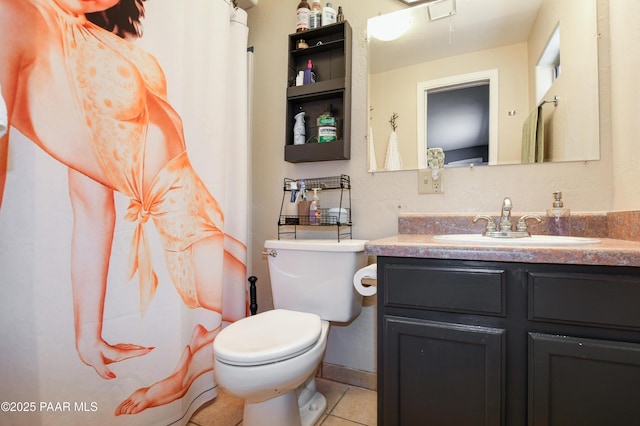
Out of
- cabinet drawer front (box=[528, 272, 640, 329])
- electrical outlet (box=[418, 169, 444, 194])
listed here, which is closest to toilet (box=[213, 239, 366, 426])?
electrical outlet (box=[418, 169, 444, 194])

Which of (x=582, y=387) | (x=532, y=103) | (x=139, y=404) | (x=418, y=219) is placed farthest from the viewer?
(x=418, y=219)

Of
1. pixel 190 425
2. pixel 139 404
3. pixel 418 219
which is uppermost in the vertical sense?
pixel 418 219

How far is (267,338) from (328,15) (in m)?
1.58

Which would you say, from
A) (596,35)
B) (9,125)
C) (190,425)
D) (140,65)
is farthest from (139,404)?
(596,35)

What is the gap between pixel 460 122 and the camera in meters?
1.36

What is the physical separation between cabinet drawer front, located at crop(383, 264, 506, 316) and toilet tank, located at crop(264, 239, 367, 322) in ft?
1.22

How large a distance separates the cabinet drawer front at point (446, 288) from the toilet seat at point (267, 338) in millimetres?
333

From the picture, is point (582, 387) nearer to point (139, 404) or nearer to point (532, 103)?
point (532, 103)

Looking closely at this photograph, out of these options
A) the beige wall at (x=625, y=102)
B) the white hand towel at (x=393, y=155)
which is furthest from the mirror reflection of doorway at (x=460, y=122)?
the beige wall at (x=625, y=102)

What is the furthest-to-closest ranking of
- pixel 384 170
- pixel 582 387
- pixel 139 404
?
pixel 384 170 < pixel 139 404 < pixel 582 387

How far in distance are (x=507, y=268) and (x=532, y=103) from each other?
864 millimetres

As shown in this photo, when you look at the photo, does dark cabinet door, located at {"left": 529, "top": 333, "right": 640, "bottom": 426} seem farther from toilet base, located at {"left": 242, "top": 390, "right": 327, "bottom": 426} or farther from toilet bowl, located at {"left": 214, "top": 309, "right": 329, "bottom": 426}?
toilet base, located at {"left": 242, "top": 390, "right": 327, "bottom": 426}

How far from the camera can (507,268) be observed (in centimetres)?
79

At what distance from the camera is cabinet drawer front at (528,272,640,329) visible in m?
0.68
